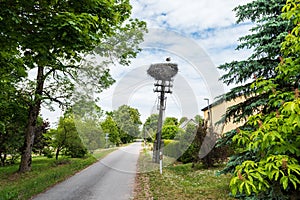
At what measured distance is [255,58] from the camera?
6086 mm

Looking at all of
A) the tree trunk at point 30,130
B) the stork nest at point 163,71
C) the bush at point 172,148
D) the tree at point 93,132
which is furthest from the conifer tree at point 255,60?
the bush at point 172,148

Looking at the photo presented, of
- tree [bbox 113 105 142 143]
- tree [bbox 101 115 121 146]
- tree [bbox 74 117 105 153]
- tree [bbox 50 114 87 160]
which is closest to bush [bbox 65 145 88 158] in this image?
tree [bbox 50 114 87 160]

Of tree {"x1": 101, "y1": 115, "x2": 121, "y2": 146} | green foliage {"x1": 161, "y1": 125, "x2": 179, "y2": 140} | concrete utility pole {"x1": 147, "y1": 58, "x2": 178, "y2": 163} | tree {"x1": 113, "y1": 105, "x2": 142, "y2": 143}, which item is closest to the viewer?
tree {"x1": 113, "y1": 105, "x2": 142, "y2": 143}

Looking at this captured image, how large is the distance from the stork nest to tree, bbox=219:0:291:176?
23.2 ft

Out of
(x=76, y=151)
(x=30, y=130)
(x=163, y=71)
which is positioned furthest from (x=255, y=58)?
(x=76, y=151)

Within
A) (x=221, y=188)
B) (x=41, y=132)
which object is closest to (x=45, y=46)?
(x=221, y=188)

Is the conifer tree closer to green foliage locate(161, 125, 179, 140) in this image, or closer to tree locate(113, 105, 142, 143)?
tree locate(113, 105, 142, 143)

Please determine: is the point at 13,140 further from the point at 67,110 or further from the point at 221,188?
the point at 221,188

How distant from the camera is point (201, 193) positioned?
6.84 m

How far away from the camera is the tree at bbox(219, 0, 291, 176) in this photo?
5.71 m

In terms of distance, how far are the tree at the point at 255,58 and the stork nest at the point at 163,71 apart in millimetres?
7061

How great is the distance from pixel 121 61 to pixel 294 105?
1126 cm

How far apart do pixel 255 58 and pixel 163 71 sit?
26.7 ft

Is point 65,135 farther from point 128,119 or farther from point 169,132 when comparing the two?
point 128,119
